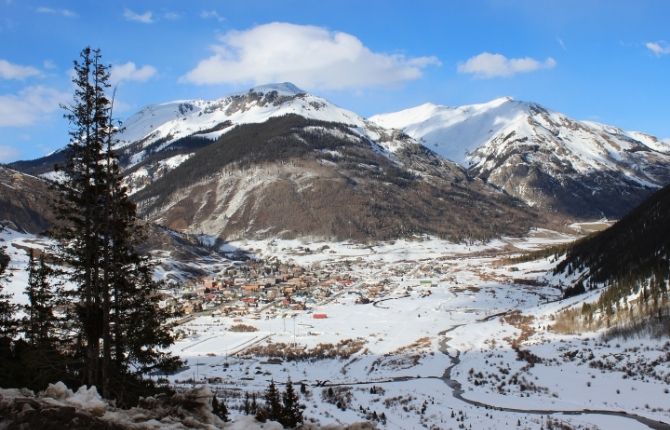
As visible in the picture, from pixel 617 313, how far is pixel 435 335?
2238 cm

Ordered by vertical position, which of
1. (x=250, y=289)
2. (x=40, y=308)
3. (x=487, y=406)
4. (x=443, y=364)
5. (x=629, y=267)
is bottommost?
(x=443, y=364)

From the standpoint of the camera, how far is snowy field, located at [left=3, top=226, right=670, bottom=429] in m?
30.1

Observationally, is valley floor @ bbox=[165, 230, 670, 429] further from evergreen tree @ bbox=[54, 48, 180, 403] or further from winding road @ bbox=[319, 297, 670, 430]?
evergreen tree @ bbox=[54, 48, 180, 403]

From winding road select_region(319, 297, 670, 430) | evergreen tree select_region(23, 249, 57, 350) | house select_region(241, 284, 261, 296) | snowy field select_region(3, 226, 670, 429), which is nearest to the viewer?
evergreen tree select_region(23, 249, 57, 350)

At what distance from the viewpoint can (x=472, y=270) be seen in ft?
536

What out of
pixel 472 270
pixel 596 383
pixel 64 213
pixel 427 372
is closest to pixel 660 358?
pixel 596 383

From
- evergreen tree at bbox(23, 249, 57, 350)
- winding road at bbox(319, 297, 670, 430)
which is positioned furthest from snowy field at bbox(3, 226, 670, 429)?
evergreen tree at bbox(23, 249, 57, 350)

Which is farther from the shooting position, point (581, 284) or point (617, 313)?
point (581, 284)

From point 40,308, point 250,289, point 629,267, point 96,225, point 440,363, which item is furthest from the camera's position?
point 250,289

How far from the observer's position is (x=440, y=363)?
54125 millimetres

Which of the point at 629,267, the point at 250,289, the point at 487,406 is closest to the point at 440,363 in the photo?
the point at 487,406

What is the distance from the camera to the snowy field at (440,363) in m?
30.1

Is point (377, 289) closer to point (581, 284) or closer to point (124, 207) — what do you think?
point (581, 284)

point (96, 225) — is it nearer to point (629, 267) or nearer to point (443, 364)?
point (443, 364)
